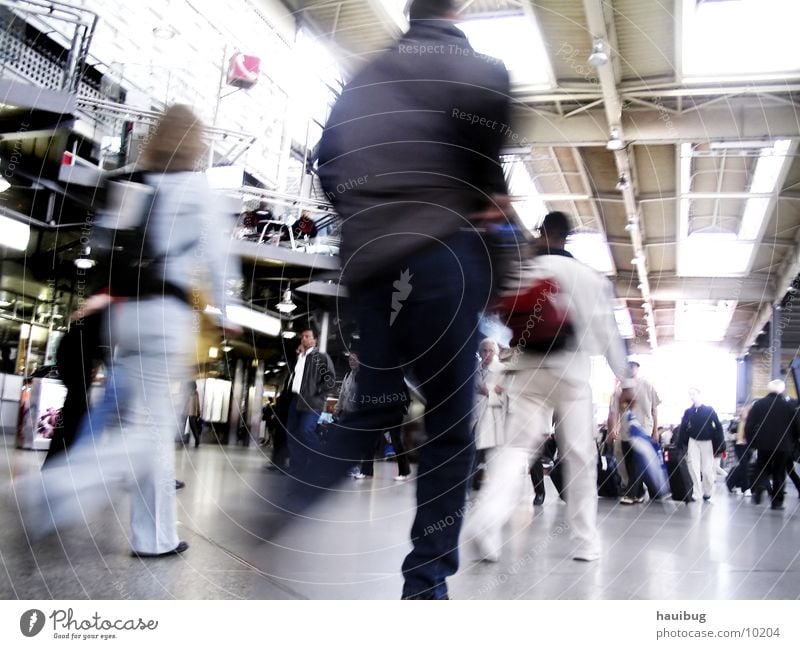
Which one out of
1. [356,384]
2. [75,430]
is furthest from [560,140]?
[75,430]

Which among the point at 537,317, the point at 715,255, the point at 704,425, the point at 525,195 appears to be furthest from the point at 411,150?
the point at 715,255

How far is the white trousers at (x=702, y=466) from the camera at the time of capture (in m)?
1.63

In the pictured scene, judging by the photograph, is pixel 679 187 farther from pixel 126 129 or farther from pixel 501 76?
pixel 126 129

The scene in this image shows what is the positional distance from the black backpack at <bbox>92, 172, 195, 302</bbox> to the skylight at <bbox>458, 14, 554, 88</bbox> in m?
0.71

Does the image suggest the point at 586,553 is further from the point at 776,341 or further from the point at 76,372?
the point at 76,372

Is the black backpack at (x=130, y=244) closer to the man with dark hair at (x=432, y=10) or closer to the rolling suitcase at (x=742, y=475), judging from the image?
the man with dark hair at (x=432, y=10)

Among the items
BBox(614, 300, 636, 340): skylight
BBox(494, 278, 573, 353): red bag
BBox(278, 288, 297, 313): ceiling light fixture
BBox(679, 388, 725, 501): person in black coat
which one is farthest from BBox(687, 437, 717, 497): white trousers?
BBox(278, 288, 297, 313): ceiling light fixture

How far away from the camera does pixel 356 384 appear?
3.62 feet

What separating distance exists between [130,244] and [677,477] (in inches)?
56.0

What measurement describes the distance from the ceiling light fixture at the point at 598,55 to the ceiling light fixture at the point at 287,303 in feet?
2.37

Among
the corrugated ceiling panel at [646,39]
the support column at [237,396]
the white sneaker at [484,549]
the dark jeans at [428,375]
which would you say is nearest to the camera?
the dark jeans at [428,375]

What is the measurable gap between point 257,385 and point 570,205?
72 cm
